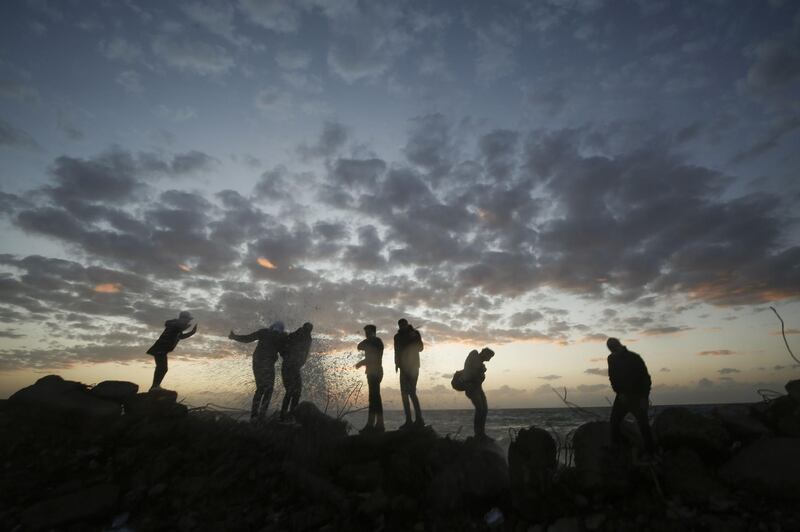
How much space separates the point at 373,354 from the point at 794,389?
8.06 m

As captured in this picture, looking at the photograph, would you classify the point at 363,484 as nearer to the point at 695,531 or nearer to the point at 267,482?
the point at 267,482

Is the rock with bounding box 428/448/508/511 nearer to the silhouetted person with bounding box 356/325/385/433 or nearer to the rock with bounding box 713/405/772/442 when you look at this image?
the silhouetted person with bounding box 356/325/385/433

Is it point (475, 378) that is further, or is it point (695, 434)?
point (475, 378)

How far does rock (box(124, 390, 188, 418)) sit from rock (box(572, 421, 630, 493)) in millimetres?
Result: 8003

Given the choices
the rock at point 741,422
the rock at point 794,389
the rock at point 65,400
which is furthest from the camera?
the rock at point 65,400

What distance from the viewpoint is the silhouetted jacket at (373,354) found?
9.51 m

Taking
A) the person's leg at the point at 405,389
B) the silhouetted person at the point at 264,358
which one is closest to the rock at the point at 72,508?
the silhouetted person at the point at 264,358

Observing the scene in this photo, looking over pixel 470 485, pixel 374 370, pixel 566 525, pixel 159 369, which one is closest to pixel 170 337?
pixel 159 369

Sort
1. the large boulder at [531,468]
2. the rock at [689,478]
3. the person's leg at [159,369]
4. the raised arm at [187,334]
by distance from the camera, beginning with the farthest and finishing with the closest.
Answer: the raised arm at [187,334], the person's leg at [159,369], the large boulder at [531,468], the rock at [689,478]

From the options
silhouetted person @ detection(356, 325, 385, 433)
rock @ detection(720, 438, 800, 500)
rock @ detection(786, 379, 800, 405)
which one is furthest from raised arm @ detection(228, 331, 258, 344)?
rock @ detection(786, 379, 800, 405)

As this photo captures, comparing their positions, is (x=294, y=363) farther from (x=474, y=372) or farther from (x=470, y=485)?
(x=470, y=485)

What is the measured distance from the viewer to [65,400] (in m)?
8.02

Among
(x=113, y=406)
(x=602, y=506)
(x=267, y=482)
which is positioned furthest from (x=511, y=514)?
(x=113, y=406)

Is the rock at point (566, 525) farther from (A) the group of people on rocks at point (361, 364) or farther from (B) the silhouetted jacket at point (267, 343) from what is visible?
(B) the silhouetted jacket at point (267, 343)
